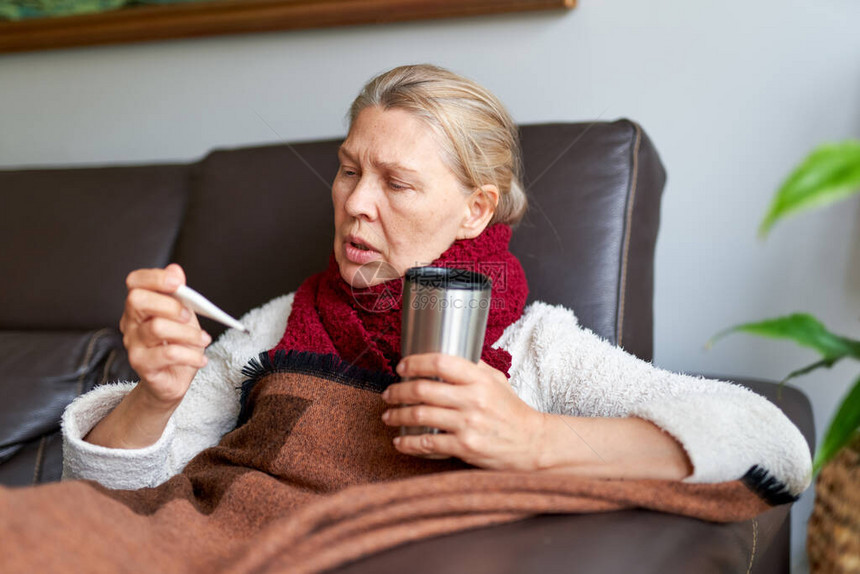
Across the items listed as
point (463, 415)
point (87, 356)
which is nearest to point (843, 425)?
point (463, 415)

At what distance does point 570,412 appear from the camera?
1.03 metres

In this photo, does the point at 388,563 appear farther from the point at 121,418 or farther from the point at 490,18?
the point at 490,18

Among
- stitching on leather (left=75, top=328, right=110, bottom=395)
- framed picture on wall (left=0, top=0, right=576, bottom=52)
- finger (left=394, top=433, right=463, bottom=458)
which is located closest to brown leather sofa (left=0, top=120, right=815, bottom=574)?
stitching on leather (left=75, top=328, right=110, bottom=395)

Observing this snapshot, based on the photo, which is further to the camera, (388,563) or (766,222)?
(388,563)

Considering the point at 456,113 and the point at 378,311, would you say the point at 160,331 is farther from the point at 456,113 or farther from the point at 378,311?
the point at 456,113

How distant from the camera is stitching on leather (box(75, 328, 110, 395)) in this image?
1336mm

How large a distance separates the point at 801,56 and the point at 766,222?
1.04m

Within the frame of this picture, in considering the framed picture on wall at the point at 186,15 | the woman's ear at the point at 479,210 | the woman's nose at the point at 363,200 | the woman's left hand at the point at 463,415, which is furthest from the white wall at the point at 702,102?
the woman's left hand at the point at 463,415

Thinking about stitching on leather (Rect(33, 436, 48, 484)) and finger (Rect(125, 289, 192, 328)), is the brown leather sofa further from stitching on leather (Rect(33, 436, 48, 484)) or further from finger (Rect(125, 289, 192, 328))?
finger (Rect(125, 289, 192, 328))

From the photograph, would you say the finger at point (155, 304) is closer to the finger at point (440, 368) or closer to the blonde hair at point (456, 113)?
the finger at point (440, 368)

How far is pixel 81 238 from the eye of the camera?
5.28 ft

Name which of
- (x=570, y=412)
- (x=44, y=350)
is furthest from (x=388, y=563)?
(x=44, y=350)

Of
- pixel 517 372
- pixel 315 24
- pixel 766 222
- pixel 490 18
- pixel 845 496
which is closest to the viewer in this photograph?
pixel 766 222

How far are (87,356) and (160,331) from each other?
0.59 meters
